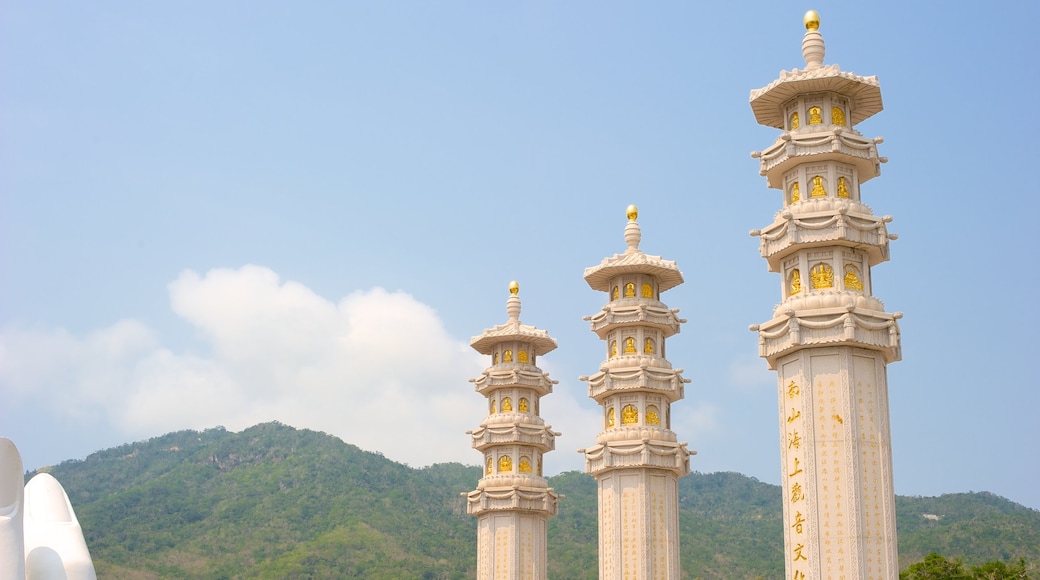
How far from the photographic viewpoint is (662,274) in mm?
31359

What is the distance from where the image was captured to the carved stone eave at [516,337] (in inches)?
1369

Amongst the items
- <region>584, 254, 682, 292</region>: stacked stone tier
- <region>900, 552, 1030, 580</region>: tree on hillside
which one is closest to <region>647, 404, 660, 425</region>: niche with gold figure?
<region>584, 254, 682, 292</region>: stacked stone tier

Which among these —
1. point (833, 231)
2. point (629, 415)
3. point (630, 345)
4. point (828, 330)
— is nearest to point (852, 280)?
point (833, 231)

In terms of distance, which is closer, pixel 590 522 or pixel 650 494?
pixel 650 494

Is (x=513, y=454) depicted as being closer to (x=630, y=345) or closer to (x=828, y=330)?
(x=630, y=345)

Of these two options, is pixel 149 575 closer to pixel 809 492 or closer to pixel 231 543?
pixel 231 543

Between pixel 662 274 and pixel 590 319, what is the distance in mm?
2242

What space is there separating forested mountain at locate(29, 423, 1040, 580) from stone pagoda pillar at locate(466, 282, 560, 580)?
1896 centimetres

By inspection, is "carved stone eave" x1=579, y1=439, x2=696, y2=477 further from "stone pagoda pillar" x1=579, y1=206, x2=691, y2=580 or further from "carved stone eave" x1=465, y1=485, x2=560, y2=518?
"carved stone eave" x1=465, y1=485, x2=560, y2=518

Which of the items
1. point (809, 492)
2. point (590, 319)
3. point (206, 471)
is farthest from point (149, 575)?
point (809, 492)

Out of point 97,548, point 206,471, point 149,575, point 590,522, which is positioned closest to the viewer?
point 149,575

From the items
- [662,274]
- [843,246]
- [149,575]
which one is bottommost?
[149,575]

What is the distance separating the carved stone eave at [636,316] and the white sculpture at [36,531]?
55.9 feet

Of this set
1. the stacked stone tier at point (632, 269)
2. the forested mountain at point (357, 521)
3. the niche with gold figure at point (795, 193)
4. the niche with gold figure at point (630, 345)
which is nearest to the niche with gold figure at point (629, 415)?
the niche with gold figure at point (630, 345)
